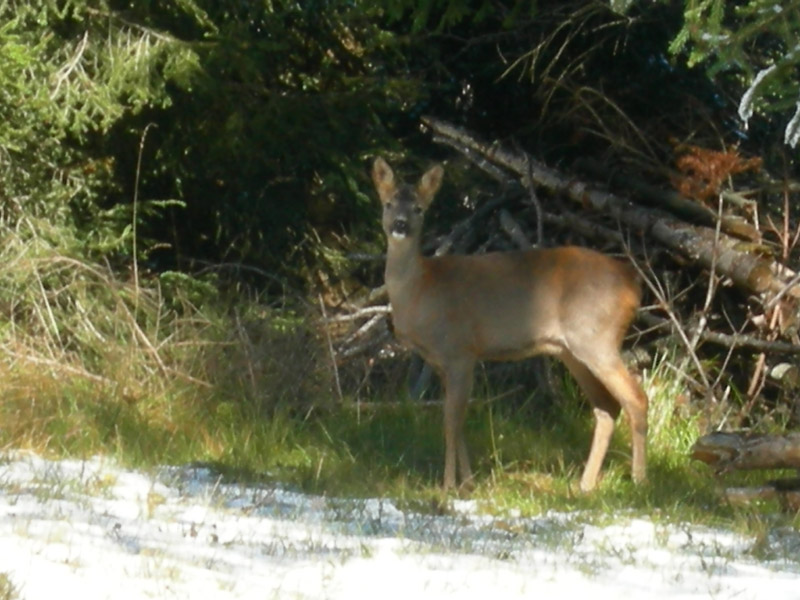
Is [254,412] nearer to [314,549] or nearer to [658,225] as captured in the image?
[658,225]

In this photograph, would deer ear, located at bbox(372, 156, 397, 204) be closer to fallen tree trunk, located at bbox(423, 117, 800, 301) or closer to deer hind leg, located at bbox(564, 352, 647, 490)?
deer hind leg, located at bbox(564, 352, 647, 490)

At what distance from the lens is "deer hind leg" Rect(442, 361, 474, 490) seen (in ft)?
27.9

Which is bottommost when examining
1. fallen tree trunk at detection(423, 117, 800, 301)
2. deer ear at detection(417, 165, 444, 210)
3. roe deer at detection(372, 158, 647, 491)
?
roe deer at detection(372, 158, 647, 491)

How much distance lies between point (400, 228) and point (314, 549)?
3449mm

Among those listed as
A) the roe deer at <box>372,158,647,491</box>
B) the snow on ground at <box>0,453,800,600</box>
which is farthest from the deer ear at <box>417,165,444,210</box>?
the snow on ground at <box>0,453,800,600</box>

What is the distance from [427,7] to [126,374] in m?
3.00

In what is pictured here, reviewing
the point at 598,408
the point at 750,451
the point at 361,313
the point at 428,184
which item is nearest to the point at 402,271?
the point at 428,184

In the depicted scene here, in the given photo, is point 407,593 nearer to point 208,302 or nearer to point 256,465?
point 256,465

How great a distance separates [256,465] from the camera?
813 centimetres

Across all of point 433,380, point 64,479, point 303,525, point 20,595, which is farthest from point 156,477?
point 433,380

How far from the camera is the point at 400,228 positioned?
8.91m

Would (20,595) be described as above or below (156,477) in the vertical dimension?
above

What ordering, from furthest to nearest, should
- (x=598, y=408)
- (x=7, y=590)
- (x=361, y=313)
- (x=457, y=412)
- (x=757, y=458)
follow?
(x=361, y=313) → (x=598, y=408) → (x=457, y=412) → (x=757, y=458) → (x=7, y=590)

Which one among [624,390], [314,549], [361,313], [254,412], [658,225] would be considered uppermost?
[658,225]
